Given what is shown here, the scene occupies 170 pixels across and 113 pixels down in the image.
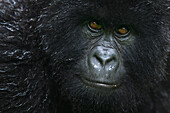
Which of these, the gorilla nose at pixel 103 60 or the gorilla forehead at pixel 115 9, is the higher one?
the gorilla forehead at pixel 115 9

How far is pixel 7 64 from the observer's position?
3.81m

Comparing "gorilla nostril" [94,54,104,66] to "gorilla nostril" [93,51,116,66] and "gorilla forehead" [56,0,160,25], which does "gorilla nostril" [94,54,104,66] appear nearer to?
"gorilla nostril" [93,51,116,66]

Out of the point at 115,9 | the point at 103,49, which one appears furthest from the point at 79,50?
the point at 115,9

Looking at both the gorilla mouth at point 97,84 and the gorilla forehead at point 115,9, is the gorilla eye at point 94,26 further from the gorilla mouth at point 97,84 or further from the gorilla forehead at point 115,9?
the gorilla mouth at point 97,84

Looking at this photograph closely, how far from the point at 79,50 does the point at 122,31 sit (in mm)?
553

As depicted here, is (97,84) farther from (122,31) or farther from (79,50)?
(122,31)

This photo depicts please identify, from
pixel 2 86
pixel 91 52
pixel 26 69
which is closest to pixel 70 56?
pixel 91 52

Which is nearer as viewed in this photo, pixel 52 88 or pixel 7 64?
pixel 7 64

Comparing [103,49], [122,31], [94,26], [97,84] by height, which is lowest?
[97,84]

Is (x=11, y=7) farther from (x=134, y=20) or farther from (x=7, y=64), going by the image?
(x=134, y=20)

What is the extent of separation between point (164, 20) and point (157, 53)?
0.41 metres

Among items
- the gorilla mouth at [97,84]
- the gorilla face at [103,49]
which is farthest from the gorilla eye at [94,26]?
the gorilla mouth at [97,84]

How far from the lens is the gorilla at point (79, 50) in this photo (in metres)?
3.76

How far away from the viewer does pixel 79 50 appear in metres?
3.89
